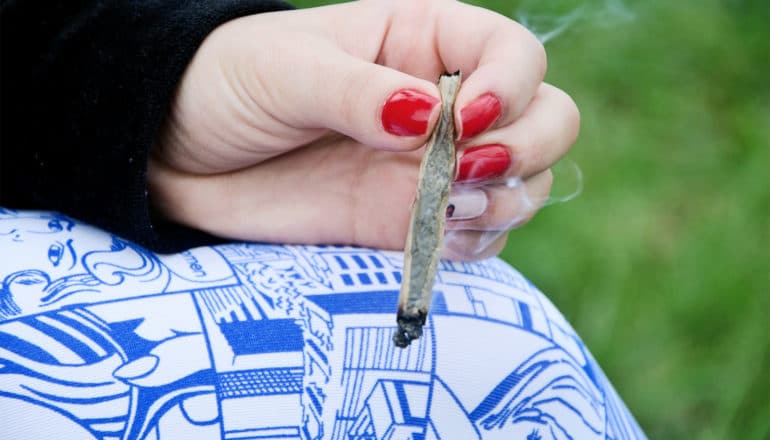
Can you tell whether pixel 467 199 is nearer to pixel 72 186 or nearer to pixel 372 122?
pixel 372 122

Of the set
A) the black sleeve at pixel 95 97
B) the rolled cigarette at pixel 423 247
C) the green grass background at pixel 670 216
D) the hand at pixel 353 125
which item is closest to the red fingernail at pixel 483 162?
the hand at pixel 353 125

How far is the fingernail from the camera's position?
2.39 feet

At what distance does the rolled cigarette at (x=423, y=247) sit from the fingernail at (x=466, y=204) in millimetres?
174

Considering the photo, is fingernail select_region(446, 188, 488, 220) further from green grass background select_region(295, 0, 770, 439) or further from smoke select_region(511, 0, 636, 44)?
green grass background select_region(295, 0, 770, 439)

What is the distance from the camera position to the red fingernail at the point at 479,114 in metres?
0.62

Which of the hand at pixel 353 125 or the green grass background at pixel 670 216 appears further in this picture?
the green grass background at pixel 670 216

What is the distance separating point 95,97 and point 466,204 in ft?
1.09

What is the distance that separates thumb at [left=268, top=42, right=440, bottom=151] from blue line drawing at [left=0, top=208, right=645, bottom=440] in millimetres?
121

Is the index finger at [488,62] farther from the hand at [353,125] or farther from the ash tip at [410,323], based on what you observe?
the ash tip at [410,323]

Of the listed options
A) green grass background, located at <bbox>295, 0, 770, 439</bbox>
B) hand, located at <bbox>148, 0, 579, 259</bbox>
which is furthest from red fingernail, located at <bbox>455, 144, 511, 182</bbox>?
green grass background, located at <bbox>295, 0, 770, 439</bbox>

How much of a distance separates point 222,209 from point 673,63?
4.17 ft

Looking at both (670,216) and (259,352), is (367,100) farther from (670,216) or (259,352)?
(670,216)

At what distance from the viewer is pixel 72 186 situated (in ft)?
2.47

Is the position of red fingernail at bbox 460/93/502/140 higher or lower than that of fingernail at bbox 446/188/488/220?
higher
